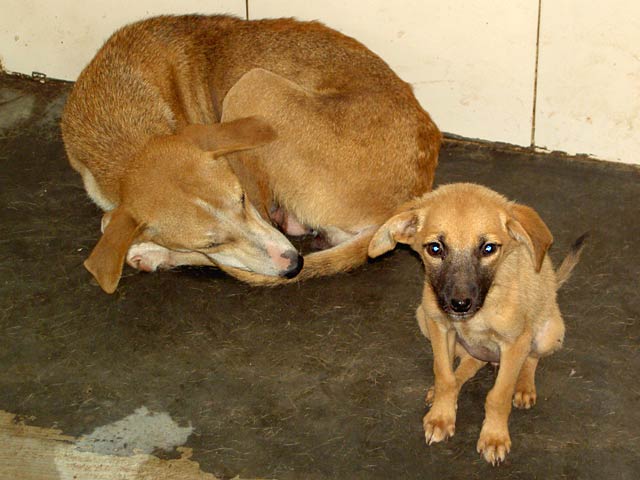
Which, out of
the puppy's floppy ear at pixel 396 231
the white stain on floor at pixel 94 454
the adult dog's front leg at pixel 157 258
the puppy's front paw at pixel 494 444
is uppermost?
the puppy's floppy ear at pixel 396 231

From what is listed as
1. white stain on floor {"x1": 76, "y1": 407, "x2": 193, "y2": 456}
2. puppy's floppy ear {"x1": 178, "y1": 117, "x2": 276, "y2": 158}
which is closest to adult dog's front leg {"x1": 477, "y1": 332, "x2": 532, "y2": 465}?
white stain on floor {"x1": 76, "y1": 407, "x2": 193, "y2": 456}

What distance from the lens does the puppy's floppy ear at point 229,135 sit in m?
4.97

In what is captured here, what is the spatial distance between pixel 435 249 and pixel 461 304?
288 millimetres

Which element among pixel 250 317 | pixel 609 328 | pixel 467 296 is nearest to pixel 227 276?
pixel 250 317

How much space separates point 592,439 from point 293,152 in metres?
2.24

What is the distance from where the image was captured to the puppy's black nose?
4.26 meters

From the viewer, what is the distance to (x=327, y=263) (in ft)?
17.7

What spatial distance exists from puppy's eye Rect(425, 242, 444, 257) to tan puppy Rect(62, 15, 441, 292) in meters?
1.02

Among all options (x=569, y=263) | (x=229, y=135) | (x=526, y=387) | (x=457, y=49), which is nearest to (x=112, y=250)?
(x=229, y=135)

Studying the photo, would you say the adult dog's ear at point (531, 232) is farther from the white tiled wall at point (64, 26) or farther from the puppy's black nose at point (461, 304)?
the white tiled wall at point (64, 26)

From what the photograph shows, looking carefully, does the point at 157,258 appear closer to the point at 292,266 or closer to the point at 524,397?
the point at 292,266

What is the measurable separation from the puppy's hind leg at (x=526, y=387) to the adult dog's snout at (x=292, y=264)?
1.30 meters

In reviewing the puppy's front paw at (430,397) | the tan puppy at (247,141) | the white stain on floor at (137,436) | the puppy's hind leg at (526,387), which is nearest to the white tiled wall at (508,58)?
the tan puppy at (247,141)

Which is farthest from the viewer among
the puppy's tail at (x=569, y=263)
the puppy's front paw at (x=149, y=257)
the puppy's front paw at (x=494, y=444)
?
the puppy's front paw at (x=149, y=257)
